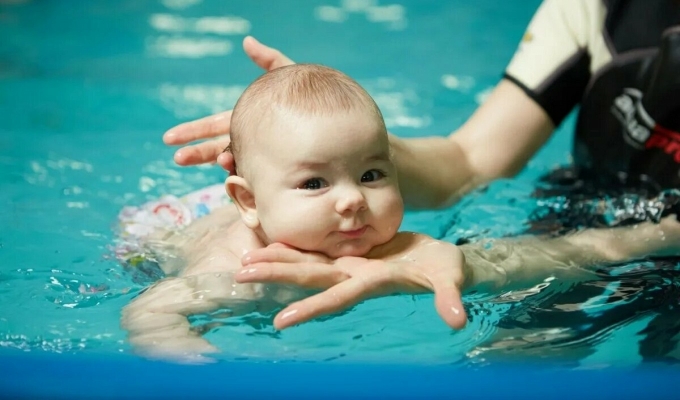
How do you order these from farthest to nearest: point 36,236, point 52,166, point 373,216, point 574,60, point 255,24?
point 255,24 → point 52,166 → point 574,60 → point 36,236 → point 373,216

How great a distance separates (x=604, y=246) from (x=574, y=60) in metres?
0.60

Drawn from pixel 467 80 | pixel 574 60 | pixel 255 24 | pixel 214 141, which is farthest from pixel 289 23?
pixel 214 141

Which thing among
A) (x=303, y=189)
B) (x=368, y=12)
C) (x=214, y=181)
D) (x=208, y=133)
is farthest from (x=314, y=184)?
(x=368, y=12)

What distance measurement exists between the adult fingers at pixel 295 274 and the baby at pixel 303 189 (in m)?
0.10

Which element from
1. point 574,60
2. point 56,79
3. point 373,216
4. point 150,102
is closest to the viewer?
point 373,216

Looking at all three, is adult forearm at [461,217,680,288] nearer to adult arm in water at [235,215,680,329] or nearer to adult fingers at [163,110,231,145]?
adult arm in water at [235,215,680,329]

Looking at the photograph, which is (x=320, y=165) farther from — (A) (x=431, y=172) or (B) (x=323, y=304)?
(A) (x=431, y=172)

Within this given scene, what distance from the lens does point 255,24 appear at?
4.33 meters

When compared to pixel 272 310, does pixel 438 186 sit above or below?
above

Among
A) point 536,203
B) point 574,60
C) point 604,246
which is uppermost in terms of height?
point 574,60

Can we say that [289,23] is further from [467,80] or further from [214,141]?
[214,141]

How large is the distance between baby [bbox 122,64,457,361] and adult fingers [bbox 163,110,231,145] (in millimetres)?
241

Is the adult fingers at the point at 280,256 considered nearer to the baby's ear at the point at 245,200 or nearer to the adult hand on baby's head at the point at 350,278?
the adult hand on baby's head at the point at 350,278

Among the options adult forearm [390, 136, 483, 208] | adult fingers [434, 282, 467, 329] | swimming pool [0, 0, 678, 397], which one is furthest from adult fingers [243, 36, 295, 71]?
adult fingers [434, 282, 467, 329]
